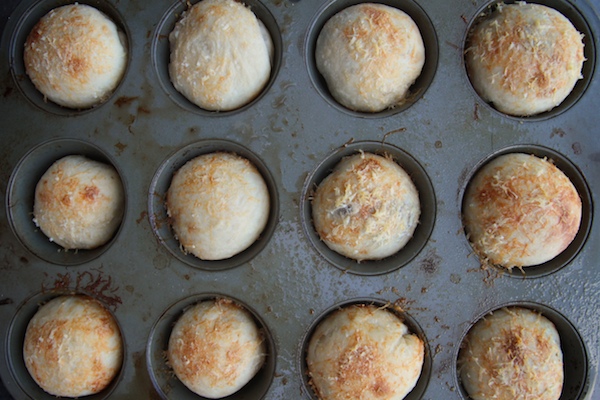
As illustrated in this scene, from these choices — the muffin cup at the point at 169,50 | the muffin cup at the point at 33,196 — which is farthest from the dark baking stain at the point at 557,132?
the muffin cup at the point at 33,196

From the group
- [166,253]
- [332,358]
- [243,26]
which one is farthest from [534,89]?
[166,253]

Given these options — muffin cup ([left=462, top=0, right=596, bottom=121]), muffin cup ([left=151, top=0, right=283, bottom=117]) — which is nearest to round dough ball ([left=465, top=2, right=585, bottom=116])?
muffin cup ([left=462, top=0, right=596, bottom=121])

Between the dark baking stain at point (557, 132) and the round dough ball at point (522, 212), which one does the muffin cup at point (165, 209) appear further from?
the dark baking stain at point (557, 132)

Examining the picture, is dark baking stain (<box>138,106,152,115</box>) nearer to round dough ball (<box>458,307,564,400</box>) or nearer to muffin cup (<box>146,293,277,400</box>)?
muffin cup (<box>146,293,277,400</box>)

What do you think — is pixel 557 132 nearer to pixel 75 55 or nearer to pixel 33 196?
pixel 75 55

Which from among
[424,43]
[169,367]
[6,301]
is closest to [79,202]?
[6,301]
